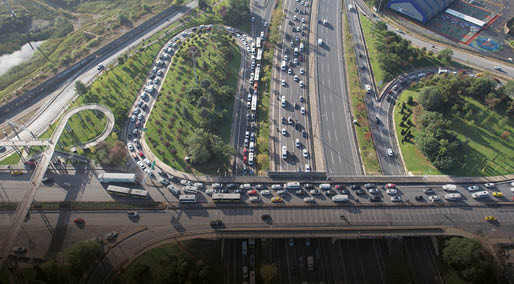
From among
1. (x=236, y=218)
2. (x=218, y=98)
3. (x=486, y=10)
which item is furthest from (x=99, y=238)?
(x=486, y=10)

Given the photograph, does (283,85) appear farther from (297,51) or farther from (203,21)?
(203,21)

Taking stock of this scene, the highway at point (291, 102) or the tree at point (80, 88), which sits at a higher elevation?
the tree at point (80, 88)

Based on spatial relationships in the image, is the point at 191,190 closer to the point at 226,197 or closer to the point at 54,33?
the point at 226,197

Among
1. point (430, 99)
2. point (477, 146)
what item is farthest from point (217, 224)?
point (477, 146)

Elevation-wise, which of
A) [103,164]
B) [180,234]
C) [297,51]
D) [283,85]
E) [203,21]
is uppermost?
[203,21]

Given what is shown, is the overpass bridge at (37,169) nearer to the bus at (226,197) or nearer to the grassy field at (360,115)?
the bus at (226,197)

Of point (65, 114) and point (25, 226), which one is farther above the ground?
point (65, 114)

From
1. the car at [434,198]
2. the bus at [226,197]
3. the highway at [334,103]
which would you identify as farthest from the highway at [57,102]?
the car at [434,198]
